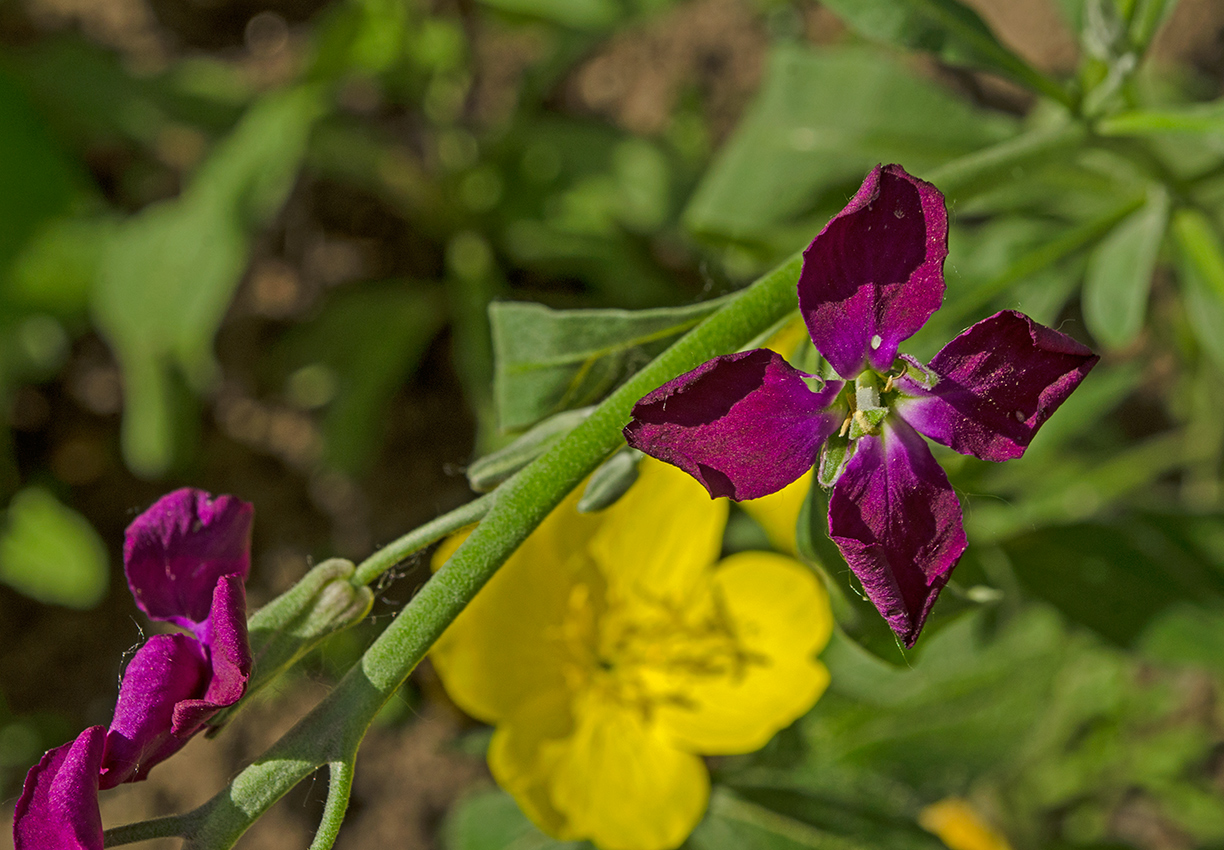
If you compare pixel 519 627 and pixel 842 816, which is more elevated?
pixel 519 627

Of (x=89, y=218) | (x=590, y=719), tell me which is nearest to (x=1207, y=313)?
(x=590, y=719)

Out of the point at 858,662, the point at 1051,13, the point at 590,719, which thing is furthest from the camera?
the point at 1051,13

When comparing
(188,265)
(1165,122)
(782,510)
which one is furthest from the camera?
(188,265)

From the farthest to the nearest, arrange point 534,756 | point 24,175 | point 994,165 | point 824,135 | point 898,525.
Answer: point 24,175 → point 824,135 → point 534,756 → point 994,165 → point 898,525

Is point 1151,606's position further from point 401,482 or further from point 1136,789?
point 401,482

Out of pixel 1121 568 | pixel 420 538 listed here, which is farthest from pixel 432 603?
pixel 1121 568

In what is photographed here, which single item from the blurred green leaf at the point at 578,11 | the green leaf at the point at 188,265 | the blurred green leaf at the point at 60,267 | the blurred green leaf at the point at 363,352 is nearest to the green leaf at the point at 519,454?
the green leaf at the point at 188,265

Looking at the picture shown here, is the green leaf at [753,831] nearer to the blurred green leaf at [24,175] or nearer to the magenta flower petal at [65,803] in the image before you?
the magenta flower petal at [65,803]

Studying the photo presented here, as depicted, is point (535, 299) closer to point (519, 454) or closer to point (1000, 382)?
point (519, 454)
